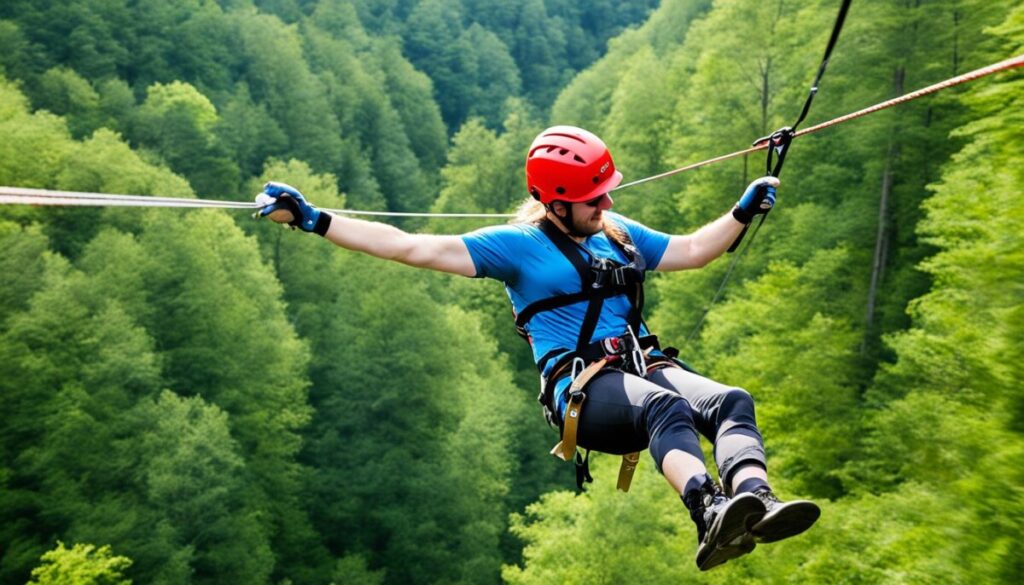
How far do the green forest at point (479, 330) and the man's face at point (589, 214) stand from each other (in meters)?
4.73

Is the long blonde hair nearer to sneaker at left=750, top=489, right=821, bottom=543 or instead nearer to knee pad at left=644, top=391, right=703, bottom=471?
knee pad at left=644, top=391, right=703, bottom=471

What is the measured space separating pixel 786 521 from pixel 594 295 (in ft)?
4.88

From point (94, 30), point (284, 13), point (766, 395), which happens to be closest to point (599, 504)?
point (766, 395)

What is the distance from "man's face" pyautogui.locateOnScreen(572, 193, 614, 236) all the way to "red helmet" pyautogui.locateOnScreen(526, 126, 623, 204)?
0.16 ft

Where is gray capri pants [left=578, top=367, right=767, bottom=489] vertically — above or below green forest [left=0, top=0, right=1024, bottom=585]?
below

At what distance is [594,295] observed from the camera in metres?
4.87

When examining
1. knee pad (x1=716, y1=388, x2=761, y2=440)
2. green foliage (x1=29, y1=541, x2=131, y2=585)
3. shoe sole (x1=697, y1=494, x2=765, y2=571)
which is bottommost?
green foliage (x1=29, y1=541, x2=131, y2=585)

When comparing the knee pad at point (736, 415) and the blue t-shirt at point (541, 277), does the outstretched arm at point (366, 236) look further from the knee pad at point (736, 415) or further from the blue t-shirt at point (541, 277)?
the knee pad at point (736, 415)

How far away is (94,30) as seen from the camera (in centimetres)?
5725

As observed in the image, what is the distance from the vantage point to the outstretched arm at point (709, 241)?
5277 millimetres

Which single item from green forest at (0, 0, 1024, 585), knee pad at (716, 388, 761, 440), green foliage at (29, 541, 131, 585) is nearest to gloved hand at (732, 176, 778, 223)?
knee pad at (716, 388, 761, 440)

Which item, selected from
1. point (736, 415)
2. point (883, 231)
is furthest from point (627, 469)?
point (883, 231)

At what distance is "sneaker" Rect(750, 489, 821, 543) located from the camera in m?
3.76

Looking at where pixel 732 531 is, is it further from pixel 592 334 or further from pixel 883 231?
pixel 883 231
